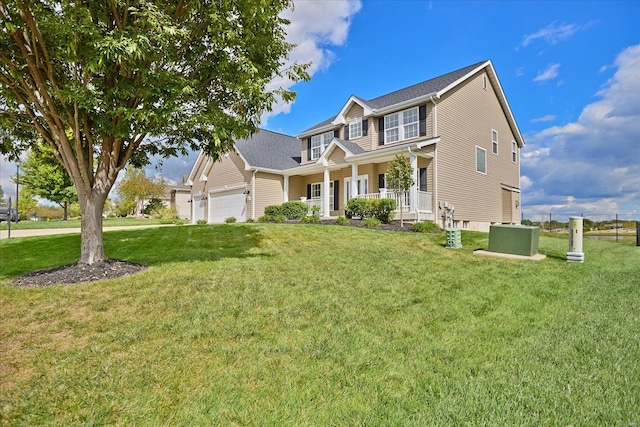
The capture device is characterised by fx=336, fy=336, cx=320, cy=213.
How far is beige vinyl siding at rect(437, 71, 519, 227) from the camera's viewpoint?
627 inches

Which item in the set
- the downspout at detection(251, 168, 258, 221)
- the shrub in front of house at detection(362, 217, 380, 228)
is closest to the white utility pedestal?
the shrub in front of house at detection(362, 217, 380, 228)

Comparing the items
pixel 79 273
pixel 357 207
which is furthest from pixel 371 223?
pixel 79 273

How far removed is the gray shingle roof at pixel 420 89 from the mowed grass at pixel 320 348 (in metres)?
12.5

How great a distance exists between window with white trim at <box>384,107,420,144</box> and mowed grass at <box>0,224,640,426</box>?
1107 cm

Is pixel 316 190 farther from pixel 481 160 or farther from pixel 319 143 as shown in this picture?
pixel 481 160

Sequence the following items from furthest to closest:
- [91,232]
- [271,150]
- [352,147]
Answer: [271,150] < [352,147] < [91,232]

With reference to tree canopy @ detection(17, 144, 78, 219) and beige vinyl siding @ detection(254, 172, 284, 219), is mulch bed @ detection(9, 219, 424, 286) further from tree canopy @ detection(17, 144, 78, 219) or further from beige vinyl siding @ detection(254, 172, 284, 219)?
tree canopy @ detection(17, 144, 78, 219)

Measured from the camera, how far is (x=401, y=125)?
16734 mm

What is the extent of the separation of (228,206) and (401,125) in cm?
1207

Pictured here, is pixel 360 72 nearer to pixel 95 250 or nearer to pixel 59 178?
pixel 95 250

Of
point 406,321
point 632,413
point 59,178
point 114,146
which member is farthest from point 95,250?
point 59,178

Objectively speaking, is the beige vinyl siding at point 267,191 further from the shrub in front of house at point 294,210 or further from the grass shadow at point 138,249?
the grass shadow at point 138,249

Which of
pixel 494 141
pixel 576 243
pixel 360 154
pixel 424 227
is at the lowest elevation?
pixel 576 243

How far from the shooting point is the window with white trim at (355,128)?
60.5ft
